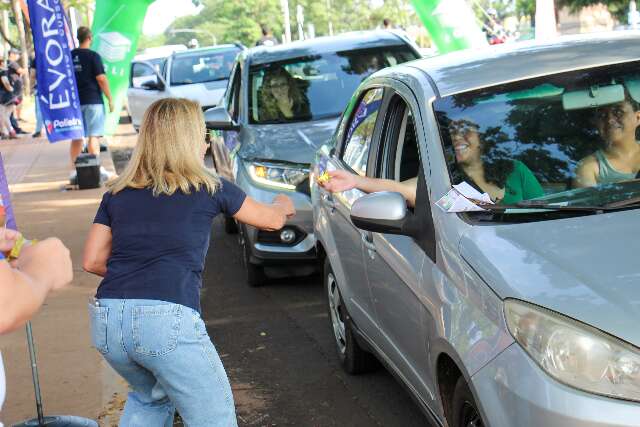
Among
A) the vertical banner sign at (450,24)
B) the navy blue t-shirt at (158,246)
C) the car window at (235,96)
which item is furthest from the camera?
the vertical banner sign at (450,24)

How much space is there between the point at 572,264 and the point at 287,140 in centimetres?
521

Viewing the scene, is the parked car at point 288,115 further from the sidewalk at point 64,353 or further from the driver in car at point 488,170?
the driver in car at point 488,170

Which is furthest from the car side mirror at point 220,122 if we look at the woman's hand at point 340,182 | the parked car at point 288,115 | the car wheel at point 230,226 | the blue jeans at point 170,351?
the blue jeans at point 170,351

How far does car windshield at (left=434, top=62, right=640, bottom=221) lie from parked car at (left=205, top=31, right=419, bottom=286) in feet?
11.0

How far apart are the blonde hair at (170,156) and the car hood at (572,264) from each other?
98 centimetres

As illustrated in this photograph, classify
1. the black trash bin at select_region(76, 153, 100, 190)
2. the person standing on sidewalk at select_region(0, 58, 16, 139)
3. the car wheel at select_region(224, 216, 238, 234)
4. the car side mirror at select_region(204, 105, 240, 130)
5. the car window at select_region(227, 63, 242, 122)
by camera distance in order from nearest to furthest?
the car side mirror at select_region(204, 105, 240, 130) → the car window at select_region(227, 63, 242, 122) → the car wheel at select_region(224, 216, 238, 234) → the black trash bin at select_region(76, 153, 100, 190) → the person standing on sidewalk at select_region(0, 58, 16, 139)

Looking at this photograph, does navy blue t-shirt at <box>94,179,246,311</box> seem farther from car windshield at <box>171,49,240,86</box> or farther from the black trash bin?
car windshield at <box>171,49,240,86</box>

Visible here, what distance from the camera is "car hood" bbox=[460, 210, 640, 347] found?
308cm

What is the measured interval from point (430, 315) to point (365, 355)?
1890 mm

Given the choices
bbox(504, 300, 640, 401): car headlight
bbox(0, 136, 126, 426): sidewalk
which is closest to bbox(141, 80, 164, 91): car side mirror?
bbox(0, 136, 126, 426): sidewalk

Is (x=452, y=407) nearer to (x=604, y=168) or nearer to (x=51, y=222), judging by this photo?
(x=604, y=168)

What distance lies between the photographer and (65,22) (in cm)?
1299

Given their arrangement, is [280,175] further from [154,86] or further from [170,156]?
[154,86]

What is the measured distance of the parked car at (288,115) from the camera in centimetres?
780
